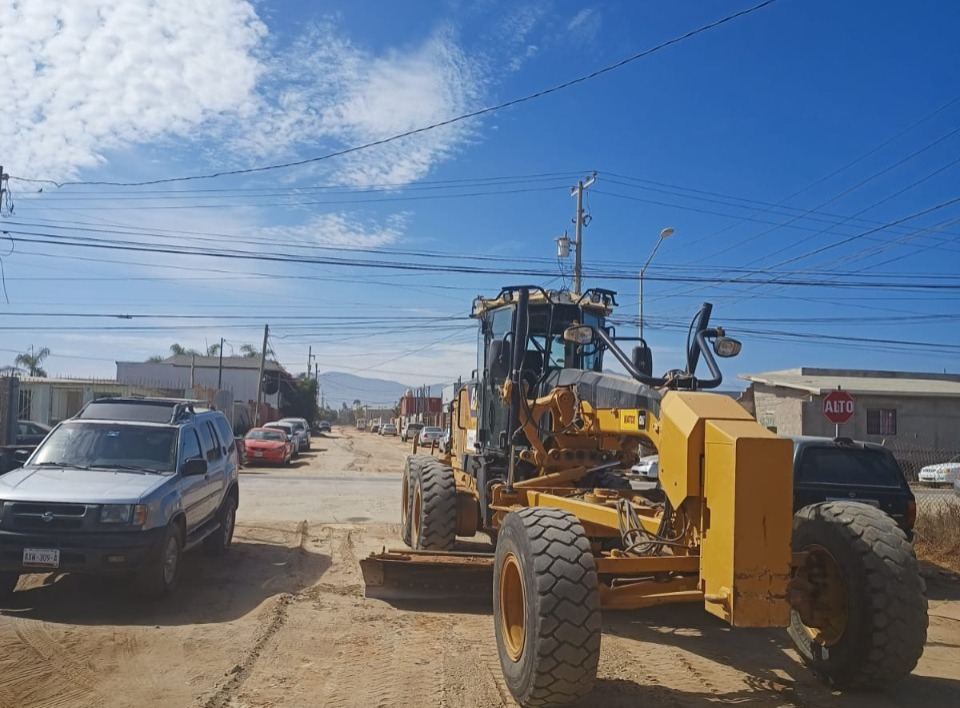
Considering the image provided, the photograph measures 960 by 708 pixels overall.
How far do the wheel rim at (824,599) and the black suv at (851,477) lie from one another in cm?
358

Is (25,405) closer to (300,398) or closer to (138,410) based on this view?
(138,410)

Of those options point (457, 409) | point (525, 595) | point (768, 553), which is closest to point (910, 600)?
point (768, 553)

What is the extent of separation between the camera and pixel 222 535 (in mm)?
10594

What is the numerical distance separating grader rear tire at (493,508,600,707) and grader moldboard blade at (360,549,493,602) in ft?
8.22

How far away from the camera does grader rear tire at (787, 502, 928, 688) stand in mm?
5348

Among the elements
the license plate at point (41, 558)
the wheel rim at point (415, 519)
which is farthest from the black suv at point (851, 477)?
the license plate at point (41, 558)

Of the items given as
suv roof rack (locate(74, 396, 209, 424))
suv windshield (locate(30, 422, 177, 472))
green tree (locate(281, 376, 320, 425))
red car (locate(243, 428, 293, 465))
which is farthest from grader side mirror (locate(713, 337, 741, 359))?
green tree (locate(281, 376, 320, 425))

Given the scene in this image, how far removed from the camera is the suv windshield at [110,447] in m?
8.94

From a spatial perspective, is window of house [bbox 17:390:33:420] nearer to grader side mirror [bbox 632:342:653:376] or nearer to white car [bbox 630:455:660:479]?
→ white car [bbox 630:455:660:479]

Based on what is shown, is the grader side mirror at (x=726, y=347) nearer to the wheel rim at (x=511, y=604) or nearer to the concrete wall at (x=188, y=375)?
the wheel rim at (x=511, y=604)

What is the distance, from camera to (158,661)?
20.6 ft

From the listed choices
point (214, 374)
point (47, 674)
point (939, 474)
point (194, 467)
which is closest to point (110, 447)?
point (194, 467)

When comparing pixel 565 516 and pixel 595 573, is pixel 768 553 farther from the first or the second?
pixel 565 516

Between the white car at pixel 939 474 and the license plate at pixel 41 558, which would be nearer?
the license plate at pixel 41 558
